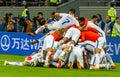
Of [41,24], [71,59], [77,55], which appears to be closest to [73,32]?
[77,55]

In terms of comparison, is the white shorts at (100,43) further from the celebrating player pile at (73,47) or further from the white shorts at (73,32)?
the white shorts at (73,32)

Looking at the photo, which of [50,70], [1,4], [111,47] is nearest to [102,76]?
[50,70]

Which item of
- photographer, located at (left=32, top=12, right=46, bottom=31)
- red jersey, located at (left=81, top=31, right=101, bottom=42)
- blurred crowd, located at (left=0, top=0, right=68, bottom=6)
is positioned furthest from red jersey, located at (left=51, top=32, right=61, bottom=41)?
blurred crowd, located at (left=0, top=0, right=68, bottom=6)

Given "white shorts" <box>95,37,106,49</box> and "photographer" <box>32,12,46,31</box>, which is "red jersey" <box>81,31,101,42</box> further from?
"photographer" <box>32,12,46,31</box>

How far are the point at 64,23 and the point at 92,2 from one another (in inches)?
804

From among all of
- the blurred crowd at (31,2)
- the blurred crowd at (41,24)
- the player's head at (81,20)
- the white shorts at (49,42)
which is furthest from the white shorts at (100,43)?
the blurred crowd at (31,2)

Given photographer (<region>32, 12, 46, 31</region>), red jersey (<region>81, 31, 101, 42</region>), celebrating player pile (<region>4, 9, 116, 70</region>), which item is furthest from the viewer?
photographer (<region>32, 12, 46, 31</region>)

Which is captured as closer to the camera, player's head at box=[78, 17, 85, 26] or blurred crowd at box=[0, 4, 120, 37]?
player's head at box=[78, 17, 85, 26]

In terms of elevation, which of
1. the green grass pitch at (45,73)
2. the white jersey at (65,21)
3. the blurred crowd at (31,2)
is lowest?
the blurred crowd at (31,2)

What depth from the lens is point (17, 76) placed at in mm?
16250

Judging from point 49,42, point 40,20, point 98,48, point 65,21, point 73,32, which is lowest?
point 40,20

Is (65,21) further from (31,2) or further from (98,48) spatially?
(31,2)

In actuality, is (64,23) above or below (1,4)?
above

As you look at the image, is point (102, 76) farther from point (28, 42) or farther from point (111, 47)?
point (28, 42)
